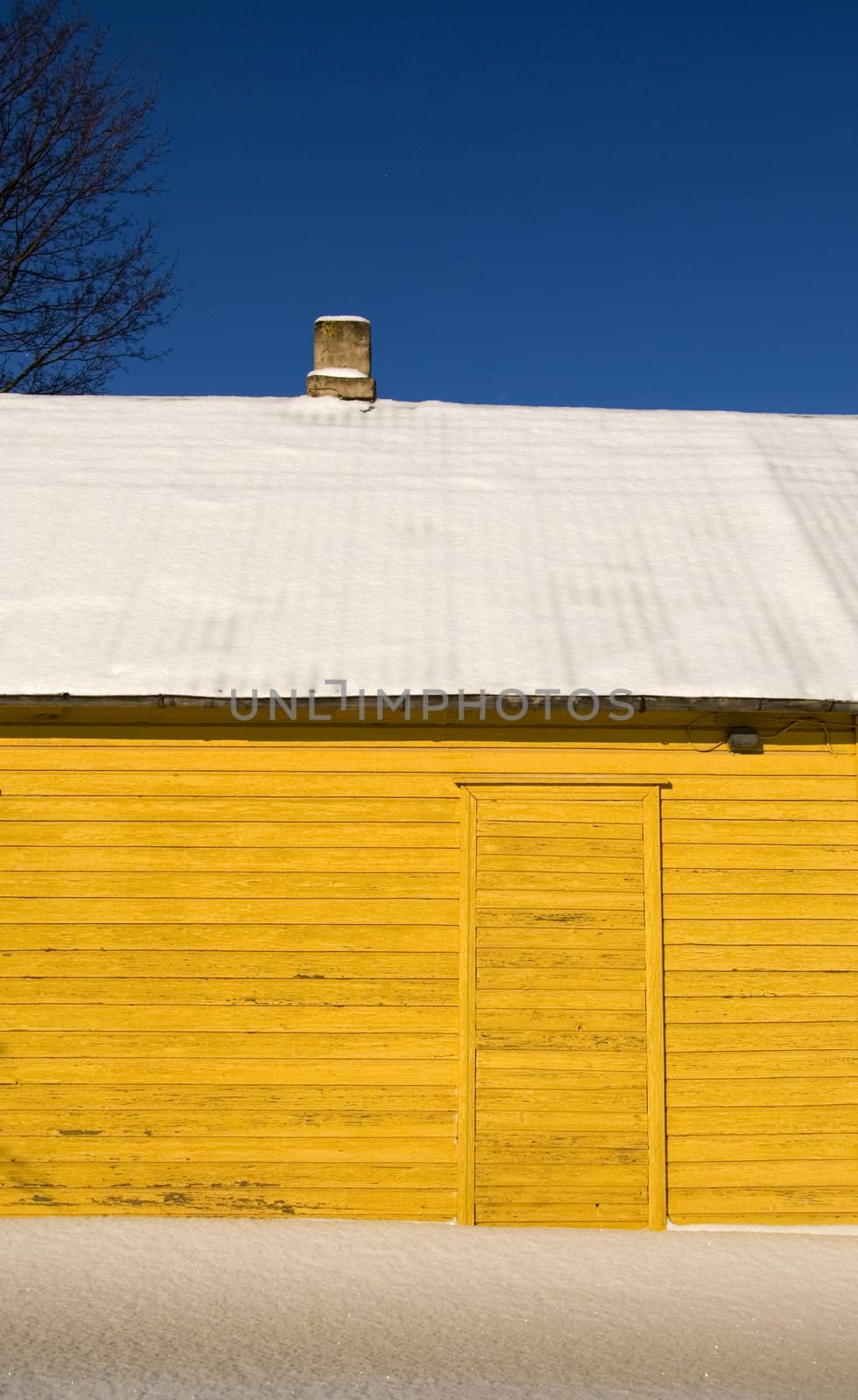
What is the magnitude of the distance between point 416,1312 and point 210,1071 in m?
1.83

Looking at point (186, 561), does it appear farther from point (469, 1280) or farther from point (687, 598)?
point (469, 1280)

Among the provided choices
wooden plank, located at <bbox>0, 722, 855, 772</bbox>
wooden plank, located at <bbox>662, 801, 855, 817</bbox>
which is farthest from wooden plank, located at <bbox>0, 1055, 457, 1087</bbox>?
wooden plank, located at <bbox>662, 801, 855, 817</bbox>

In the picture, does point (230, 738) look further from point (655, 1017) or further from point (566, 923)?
point (655, 1017)

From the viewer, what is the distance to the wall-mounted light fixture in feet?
22.8

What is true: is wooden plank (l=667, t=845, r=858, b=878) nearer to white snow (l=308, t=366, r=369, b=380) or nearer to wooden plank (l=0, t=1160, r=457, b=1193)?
wooden plank (l=0, t=1160, r=457, b=1193)

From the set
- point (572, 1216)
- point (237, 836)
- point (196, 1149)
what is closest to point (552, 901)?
point (572, 1216)

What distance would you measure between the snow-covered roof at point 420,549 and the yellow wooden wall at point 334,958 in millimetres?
360

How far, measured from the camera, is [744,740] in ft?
22.8

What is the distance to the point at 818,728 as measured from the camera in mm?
7086

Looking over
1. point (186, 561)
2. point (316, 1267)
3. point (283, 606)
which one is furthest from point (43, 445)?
point (316, 1267)

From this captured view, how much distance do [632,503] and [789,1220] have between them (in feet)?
15.8

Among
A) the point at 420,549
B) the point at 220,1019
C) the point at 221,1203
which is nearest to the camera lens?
the point at 221,1203

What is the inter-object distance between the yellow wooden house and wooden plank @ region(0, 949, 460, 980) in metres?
0.02
